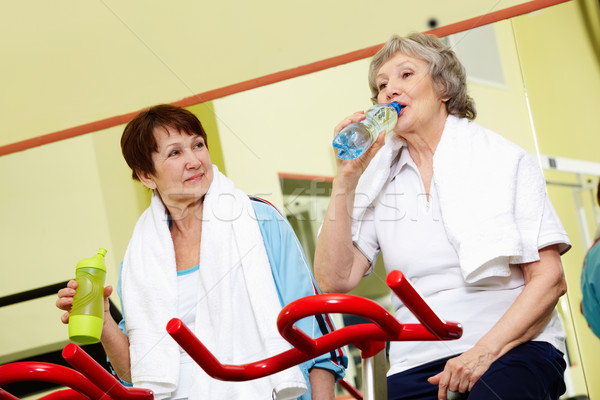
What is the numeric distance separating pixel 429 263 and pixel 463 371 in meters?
0.23

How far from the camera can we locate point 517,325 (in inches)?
41.1

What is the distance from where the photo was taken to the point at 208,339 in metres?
1.32

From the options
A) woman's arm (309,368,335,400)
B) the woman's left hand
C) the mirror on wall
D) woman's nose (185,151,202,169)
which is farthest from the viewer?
the mirror on wall

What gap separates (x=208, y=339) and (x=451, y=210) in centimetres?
52

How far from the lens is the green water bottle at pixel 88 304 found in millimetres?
1156

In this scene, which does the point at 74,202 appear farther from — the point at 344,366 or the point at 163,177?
the point at 344,366

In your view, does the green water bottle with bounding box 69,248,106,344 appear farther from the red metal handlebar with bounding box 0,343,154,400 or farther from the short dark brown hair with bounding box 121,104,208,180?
the short dark brown hair with bounding box 121,104,208,180

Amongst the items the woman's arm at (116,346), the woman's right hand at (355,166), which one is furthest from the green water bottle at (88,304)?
the woman's right hand at (355,166)

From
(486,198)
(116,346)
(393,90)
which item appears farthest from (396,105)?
(116,346)

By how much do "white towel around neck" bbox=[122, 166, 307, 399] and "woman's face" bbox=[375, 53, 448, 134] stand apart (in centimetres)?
37

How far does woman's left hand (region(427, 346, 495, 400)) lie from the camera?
1.01 m

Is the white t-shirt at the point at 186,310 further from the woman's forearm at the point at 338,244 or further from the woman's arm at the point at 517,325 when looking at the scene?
the woman's arm at the point at 517,325

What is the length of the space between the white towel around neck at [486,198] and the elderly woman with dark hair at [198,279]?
20 centimetres

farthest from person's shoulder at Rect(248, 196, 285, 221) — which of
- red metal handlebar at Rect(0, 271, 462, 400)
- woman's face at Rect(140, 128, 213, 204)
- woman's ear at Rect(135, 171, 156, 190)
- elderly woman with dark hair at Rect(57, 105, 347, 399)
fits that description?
red metal handlebar at Rect(0, 271, 462, 400)
